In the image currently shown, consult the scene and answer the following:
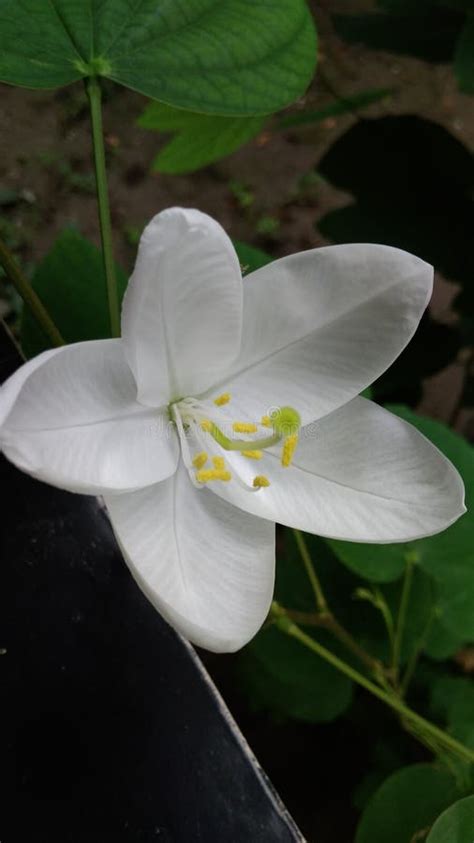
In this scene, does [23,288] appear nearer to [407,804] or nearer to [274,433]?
[274,433]

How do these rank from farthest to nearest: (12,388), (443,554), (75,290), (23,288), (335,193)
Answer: (335,193), (443,554), (75,290), (23,288), (12,388)

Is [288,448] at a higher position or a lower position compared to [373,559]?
higher

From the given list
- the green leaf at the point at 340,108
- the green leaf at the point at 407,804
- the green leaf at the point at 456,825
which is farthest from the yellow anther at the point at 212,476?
the green leaf at the point at 340,108

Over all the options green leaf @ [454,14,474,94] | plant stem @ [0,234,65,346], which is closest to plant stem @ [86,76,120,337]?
plant stem @ [0,234,65,346]

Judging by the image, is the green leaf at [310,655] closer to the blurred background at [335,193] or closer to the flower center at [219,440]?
the blurred background at [335,193]

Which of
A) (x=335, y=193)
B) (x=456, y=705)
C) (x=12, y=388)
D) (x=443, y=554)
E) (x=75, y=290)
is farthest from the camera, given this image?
(x=335, y=193)

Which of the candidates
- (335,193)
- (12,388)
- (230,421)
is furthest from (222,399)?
(335,193)

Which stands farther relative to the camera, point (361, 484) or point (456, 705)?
point (456, 705)
